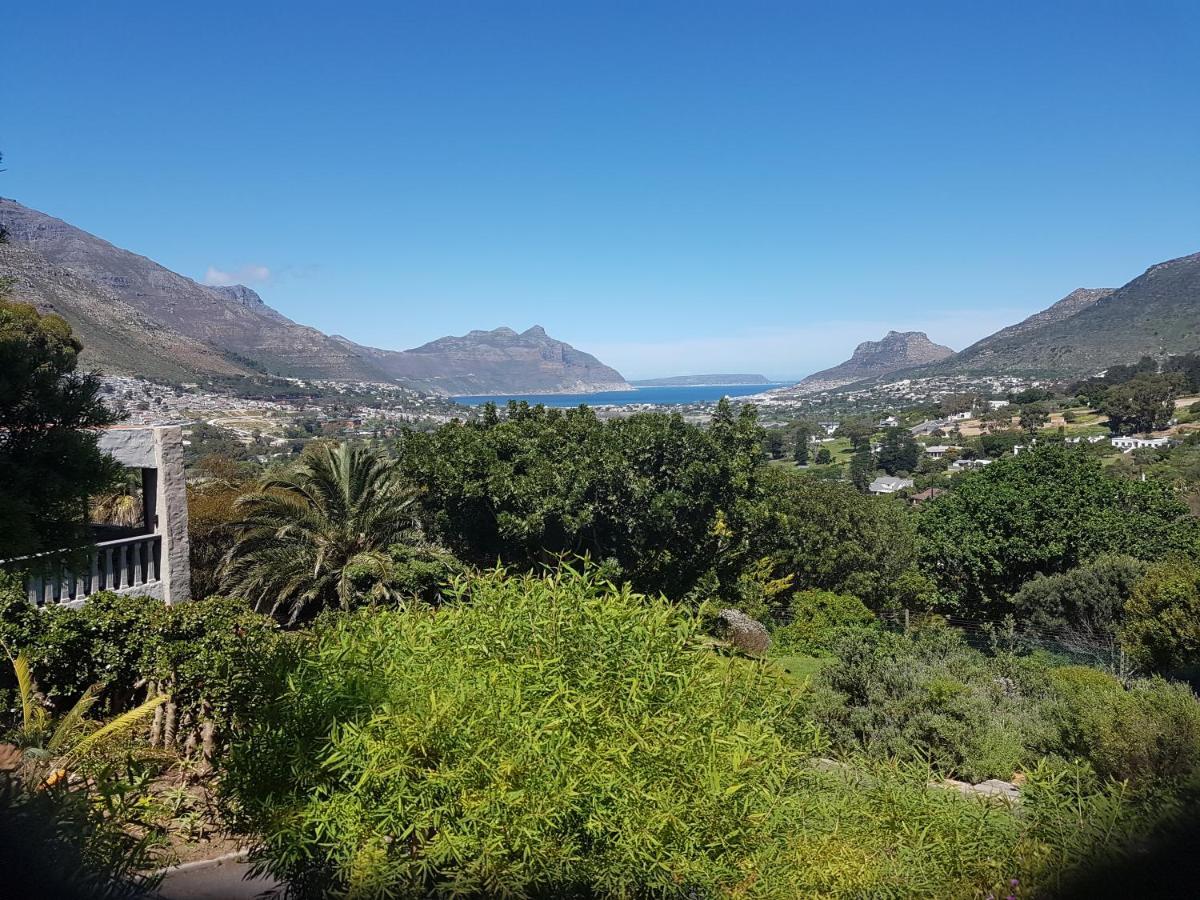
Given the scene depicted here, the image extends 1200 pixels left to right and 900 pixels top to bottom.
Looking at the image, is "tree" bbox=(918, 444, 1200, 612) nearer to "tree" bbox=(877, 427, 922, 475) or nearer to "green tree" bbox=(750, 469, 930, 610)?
"green tree" bbox=(750, 469, 930, 610)

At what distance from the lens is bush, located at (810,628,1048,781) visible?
838 centimetres

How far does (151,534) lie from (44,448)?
17.6ft

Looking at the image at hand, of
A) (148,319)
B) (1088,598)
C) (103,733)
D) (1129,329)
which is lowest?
(1088,598)

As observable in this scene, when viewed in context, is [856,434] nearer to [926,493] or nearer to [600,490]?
[926,493]

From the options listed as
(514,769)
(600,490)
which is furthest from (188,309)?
(514,769)

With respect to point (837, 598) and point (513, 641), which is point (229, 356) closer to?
point (837, 598)

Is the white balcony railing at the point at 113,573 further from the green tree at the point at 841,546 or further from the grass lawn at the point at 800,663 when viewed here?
the green tree at the point at 841,546

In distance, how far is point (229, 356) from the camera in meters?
90.6

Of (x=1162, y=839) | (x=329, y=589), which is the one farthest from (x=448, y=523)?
(x=1162, y=839)

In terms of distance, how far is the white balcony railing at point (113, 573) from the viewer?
8945mm

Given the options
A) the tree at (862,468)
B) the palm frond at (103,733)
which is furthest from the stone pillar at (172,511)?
the tree at (862,468)

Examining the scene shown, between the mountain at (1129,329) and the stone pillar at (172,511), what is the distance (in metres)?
143

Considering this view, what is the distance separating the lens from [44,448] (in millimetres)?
5355

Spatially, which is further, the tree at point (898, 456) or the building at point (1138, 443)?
the tree at point (898, 456)
